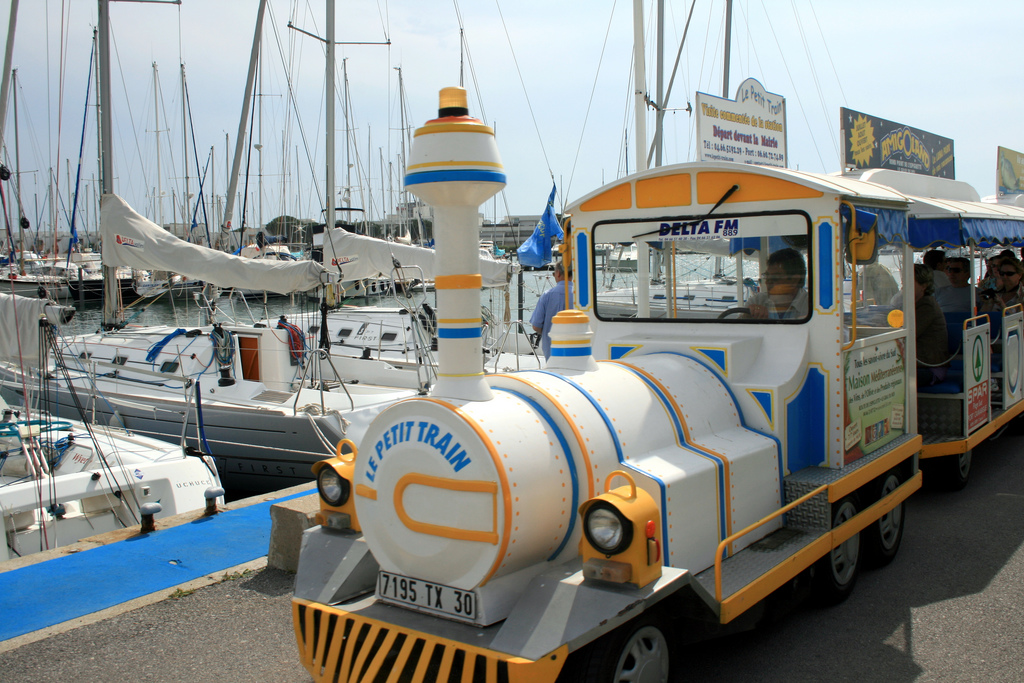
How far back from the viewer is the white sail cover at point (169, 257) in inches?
428

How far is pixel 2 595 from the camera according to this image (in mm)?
4801

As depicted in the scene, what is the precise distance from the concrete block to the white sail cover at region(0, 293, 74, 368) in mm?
4433

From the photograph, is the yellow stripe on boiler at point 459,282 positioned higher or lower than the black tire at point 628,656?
higher

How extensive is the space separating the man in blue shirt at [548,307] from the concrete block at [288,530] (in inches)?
148

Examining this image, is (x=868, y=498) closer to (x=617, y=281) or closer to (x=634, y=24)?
(x=617, y=281)

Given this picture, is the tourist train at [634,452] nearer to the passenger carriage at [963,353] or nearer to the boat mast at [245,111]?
the passenger carriage at [963,353]

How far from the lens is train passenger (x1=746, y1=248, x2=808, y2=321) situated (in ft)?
15.0

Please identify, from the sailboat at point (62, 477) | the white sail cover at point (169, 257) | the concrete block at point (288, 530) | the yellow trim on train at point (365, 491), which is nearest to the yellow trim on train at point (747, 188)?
the yellow trim on train at point (365, 491)

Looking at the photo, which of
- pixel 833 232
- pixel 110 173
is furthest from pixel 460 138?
pixel 110 173

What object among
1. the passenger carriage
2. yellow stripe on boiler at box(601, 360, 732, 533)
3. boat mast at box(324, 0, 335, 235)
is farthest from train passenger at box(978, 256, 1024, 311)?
boat mast at box(324, 0, 335, 235)

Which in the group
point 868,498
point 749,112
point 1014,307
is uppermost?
point 749,112

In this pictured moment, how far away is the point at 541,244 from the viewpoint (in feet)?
36.3

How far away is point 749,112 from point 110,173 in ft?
32.1

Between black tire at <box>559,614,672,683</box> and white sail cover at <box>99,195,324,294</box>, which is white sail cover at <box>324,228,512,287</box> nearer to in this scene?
white sail cover at <box>99,195,324,294</box>
